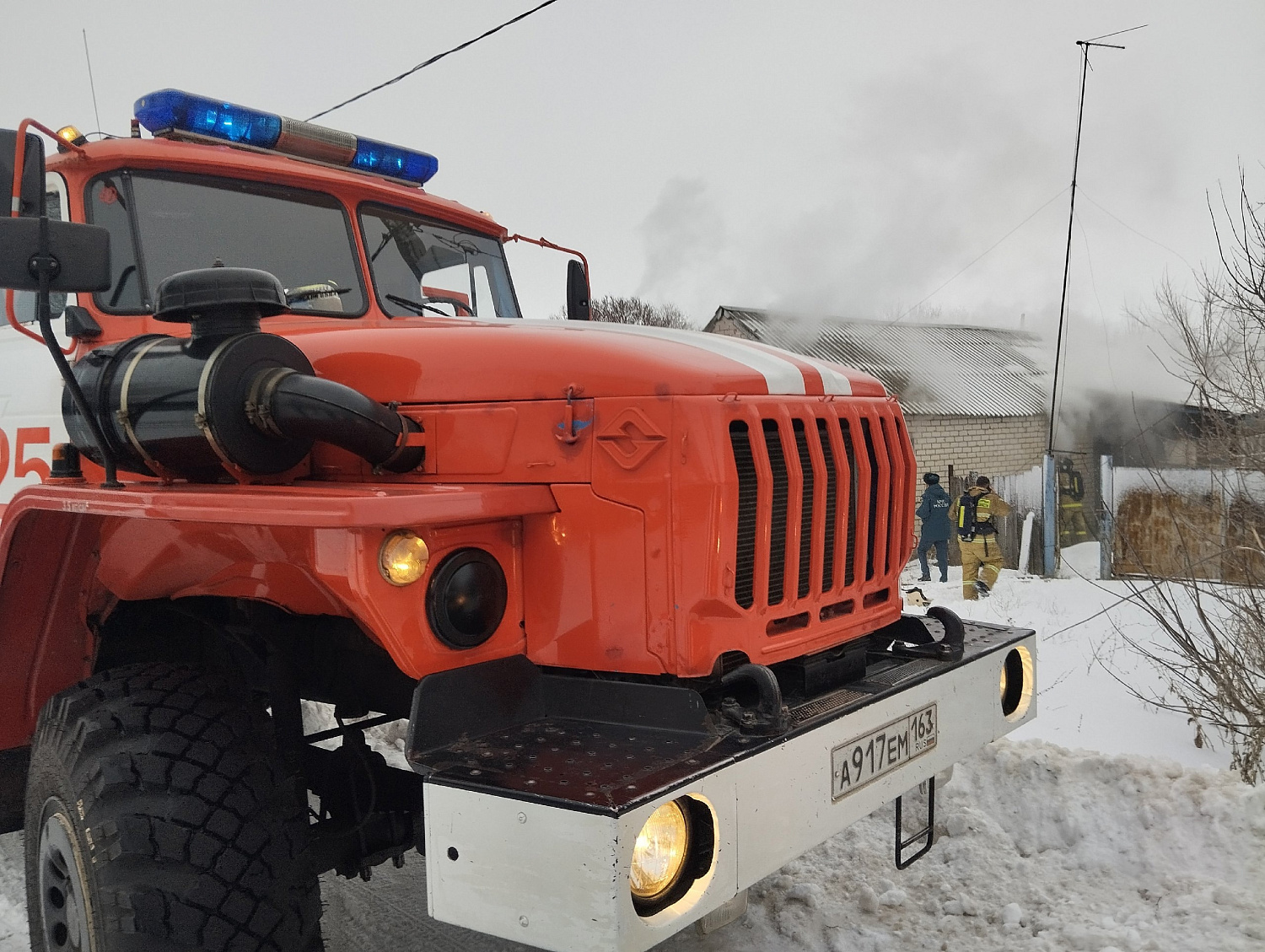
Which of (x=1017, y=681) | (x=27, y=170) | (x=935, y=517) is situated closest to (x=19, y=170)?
(x=27, y=170)

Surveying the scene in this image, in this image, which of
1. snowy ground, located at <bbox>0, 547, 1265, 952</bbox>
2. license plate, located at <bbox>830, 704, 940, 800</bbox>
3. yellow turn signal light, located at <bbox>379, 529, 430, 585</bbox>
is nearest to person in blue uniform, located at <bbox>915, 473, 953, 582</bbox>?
snowy ground, located at <bbox>0, 547, 1265, 952</bbox>

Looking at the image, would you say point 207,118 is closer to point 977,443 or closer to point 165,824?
point 165,824

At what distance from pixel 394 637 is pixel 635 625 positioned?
548mm

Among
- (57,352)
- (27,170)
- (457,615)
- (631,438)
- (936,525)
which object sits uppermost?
(27,170)

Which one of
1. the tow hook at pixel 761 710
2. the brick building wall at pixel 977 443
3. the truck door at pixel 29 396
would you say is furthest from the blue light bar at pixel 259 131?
the brick building wall at pixel 977 443

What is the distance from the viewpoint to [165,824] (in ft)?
7.81

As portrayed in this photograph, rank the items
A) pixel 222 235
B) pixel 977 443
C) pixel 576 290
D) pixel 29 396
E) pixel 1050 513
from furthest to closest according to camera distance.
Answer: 1. pixel 977 443
2. pixel 1050 513
3. pixel 576 290
4. pixel 29 396
5. pixel 222 235

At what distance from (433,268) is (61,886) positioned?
2.42m

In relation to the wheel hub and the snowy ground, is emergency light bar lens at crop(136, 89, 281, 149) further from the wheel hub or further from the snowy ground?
the snowy ground

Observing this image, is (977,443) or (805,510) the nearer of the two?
(805,510)

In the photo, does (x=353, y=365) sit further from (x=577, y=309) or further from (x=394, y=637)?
(x=577, y=309)

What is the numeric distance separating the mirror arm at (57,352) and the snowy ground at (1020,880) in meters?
1.85

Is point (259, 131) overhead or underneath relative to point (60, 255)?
overhead

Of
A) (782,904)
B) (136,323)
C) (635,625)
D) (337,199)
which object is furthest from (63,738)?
(782,904)
